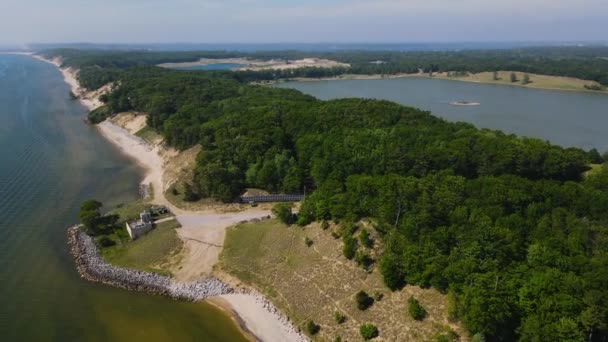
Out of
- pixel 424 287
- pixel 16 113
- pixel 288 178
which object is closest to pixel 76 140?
pixel 16 113

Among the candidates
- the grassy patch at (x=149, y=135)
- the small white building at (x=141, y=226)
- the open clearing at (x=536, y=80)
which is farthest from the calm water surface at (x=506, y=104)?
the small white building at (x=141, y=226)

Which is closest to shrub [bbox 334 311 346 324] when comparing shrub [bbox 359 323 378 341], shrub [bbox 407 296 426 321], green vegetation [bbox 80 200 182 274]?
shrub [bbox 359 323 378 341]

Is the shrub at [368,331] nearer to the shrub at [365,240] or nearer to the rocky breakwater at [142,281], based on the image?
the shrub at [365,240]

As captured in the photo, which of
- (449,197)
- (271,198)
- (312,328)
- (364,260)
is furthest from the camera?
(271,198)

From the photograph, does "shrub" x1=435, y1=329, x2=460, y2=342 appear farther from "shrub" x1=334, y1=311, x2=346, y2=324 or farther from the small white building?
the small white building

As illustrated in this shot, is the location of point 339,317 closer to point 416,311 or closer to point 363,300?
point 363,300

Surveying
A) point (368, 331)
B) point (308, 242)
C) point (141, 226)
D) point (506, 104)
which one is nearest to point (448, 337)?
point (368, 331)
